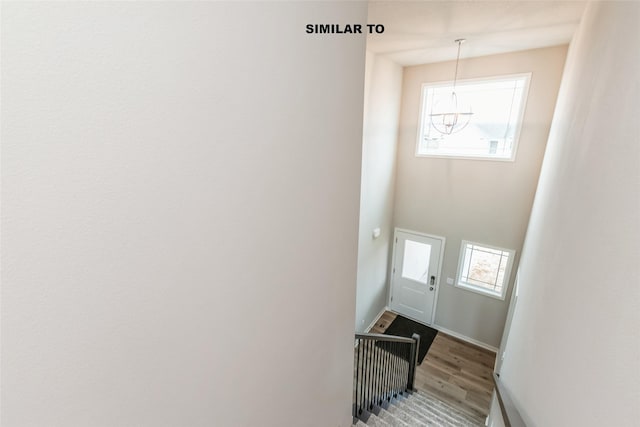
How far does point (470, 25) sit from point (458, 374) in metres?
5.12

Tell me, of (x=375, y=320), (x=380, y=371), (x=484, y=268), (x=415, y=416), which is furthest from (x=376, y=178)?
(x=415, y=416)

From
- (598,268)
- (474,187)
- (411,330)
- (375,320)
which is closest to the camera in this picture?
(598,268)

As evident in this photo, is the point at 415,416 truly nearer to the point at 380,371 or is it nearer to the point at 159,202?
the point at 380,371

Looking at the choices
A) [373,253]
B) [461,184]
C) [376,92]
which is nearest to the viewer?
[376,92]

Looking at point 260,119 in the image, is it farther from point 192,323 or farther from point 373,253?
point 373,253

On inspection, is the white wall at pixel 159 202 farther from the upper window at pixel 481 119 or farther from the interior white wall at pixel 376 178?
the upper window at pixel 481 119

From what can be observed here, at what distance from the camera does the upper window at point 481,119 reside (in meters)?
4.45

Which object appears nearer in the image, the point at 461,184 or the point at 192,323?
the point at 192,323

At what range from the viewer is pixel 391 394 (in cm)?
353

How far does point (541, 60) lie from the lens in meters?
4.09

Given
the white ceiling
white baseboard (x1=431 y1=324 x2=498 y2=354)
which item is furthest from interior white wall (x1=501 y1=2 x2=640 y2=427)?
white baseboard (x1=431 y1=324 x2=498 y2=354)

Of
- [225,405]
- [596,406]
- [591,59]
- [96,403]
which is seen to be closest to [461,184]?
[591,59]

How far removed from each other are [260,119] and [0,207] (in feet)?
2.23

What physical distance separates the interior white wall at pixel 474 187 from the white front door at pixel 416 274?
0.51 feet
